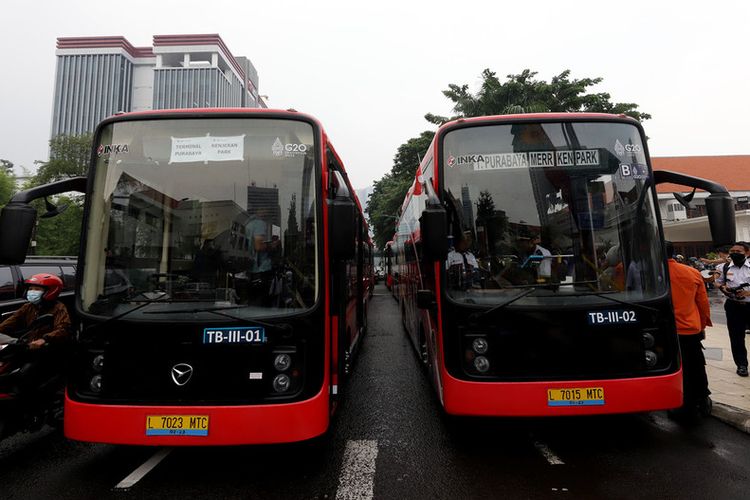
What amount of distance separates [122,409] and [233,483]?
1.03 meters

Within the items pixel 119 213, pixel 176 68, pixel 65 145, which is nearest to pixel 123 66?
pixel 176 68

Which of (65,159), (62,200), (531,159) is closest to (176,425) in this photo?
(531,159)

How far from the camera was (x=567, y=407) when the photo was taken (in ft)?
10.8

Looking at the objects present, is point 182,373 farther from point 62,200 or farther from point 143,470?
point 62,200

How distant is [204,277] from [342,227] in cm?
119

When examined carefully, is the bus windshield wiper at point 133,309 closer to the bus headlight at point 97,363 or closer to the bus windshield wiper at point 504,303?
the bus headlight at point 97,363

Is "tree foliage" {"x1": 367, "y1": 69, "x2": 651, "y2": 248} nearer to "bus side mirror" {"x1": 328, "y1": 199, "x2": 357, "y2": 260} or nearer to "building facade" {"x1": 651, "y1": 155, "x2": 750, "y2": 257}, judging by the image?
"building facade" {"x1": 651, "y1": 155, "x2": 750, "y2": 257}

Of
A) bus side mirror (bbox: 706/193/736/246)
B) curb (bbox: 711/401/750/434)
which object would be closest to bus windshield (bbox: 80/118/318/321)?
bus side mirror (bbox: 706/193/736/246)

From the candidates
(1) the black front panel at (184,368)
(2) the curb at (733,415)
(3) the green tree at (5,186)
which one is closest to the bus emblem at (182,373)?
(1) the black front panel at (184,368)

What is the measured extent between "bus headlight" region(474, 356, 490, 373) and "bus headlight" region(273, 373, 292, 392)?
1.60m

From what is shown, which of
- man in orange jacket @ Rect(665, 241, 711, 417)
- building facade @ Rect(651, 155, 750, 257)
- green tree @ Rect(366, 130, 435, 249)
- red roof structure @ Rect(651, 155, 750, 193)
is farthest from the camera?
red roof structure @ Rect(651, 155, 750, 193)

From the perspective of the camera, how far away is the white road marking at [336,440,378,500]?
303 centimetres

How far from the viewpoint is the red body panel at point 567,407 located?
10.8 ft

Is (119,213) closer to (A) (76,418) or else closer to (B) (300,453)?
(A) (76,418)
